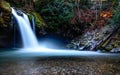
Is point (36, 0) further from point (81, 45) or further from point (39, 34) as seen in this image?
point (81, 45)

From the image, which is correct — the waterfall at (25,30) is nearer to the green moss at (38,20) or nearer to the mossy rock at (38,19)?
the mossy rock at (38,19)

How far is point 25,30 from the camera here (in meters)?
26.1

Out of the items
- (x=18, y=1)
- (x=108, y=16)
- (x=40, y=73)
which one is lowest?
(x=40, y=73)

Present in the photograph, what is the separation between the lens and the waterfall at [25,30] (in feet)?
84.2

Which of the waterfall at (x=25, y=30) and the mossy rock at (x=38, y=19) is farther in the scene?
the mossy rock at (x=38, y=19)

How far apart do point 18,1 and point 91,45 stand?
37.7 feet

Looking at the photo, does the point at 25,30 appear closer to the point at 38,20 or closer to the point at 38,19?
the point at 38,20

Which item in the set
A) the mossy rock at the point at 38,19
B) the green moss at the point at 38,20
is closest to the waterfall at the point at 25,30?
the mossy rock at the point at 38,19

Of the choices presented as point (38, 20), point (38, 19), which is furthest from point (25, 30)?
point (38, 19)

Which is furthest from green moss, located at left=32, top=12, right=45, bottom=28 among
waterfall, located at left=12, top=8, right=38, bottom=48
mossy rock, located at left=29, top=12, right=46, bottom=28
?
waterfall, located at left=12, top=8, right=38, bottom=48

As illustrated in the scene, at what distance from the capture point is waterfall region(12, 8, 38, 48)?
25.7 metres

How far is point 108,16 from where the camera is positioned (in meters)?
29.5

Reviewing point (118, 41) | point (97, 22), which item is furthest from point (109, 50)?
point (97, 22)

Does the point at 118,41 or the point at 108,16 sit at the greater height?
the point at 108,16
